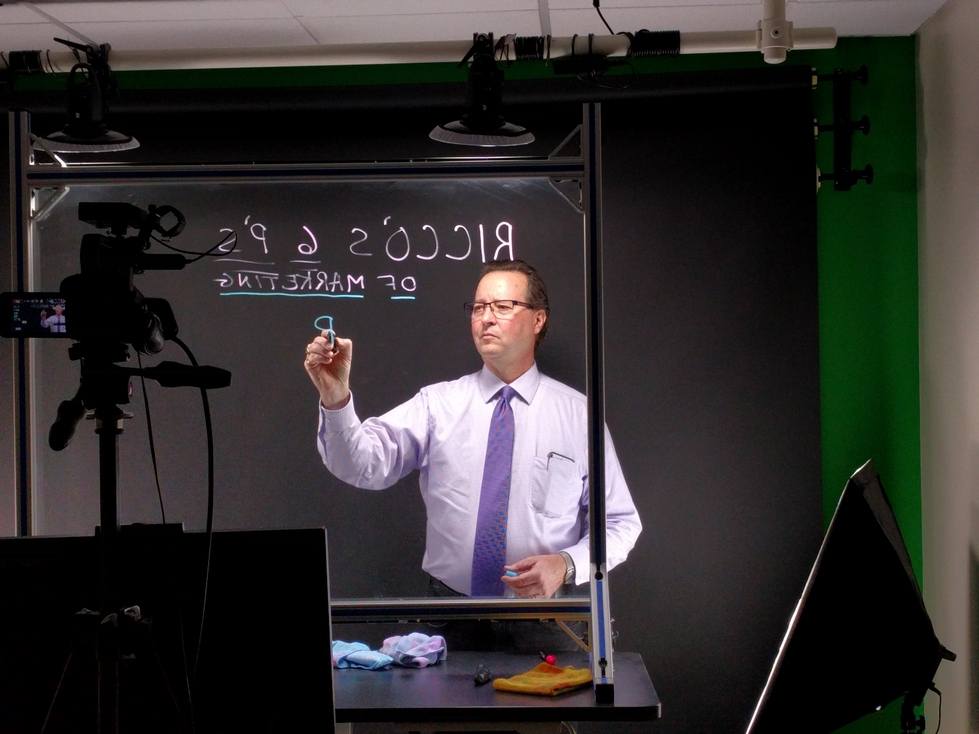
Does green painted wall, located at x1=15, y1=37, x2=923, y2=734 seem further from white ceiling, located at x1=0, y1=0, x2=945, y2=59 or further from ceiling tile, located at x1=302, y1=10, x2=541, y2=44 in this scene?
ceiling tile, located at x1=302, y1=10, x2=541, y2=44

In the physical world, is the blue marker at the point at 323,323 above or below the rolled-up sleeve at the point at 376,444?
above

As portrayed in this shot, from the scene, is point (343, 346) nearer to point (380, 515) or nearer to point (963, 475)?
point (380, 515)

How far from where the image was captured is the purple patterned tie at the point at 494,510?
286 cm

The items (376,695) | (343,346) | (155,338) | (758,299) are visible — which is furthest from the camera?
(758,299)

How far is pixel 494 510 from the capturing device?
2.86 m

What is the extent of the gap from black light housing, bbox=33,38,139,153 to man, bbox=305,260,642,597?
0.80 metres

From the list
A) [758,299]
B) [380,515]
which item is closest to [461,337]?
[380,515]

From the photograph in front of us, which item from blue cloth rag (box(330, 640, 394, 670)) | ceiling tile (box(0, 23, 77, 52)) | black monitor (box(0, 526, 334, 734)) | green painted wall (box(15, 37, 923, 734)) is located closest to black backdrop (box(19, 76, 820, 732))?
green painted wall (box(15, 37, 923, 734))

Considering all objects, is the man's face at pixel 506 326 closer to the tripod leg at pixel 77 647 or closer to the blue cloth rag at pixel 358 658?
the blue cloth rag at pixel 358 658

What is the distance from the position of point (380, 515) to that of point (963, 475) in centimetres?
176

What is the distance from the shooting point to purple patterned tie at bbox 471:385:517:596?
113 inches

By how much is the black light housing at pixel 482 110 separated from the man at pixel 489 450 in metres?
0.38

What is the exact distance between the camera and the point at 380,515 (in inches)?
116

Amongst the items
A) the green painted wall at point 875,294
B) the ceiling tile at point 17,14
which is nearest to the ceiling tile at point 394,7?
the ceiling tile at point 17,14
